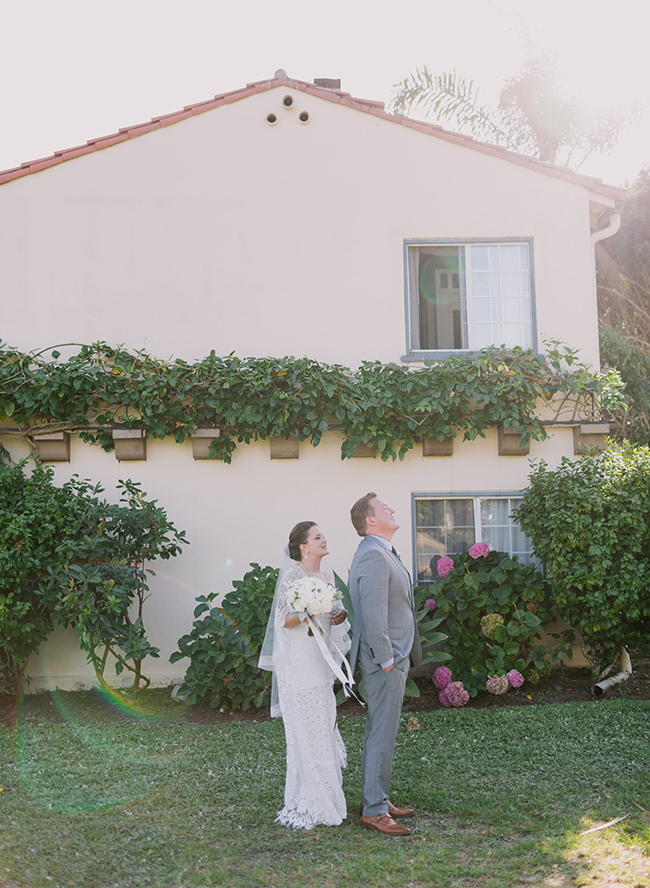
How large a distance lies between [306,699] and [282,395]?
13.0 feet

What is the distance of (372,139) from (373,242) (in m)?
1.24

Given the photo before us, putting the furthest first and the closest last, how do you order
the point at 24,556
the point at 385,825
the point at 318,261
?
the point at 318,261 < the point at 24,556 < the point at 385,825

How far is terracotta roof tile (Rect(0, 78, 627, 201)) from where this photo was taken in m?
Result: 9.20

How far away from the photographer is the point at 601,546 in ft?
25.1

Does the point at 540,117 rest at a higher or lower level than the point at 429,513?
higher

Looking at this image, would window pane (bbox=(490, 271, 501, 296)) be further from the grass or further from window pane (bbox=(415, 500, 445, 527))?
the grass

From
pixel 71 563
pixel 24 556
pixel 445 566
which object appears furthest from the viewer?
pixel 445 566

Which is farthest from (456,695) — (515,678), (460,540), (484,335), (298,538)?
(484,335)

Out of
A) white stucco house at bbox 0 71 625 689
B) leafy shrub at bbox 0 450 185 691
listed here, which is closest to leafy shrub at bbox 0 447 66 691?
leafy shrub at bbox 0 450 185 691

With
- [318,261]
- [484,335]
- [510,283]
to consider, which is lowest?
[484,335]

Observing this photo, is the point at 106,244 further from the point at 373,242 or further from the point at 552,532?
the point at 552,532

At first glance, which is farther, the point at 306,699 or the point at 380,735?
the point at 306,699

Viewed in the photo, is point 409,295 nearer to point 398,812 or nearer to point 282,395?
point 282,395

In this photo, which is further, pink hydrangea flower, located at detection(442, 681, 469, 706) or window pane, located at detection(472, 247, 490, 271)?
window pane, located at detection(472, 247, 490, 271)
